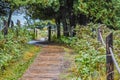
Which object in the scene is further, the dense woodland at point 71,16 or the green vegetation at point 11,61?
the dense woodland at point 71,16

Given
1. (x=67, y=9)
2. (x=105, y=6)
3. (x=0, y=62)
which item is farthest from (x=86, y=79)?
(x=67, y=9)

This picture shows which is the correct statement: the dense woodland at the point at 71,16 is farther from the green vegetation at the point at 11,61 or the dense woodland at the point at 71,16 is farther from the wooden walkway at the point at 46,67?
the wooden walkway at the point at 46,67

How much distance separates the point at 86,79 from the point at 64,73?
200 centimetres

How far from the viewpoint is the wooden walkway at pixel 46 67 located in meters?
8.71

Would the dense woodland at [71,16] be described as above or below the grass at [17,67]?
above

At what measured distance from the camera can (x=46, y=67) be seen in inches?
399

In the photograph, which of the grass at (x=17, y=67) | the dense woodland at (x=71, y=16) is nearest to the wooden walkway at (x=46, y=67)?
the grass at (x=17, y=67)

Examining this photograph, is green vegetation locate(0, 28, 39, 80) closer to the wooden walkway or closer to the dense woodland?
the dense woodland

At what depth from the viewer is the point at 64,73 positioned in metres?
8.99

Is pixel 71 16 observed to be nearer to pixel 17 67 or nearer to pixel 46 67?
pixel 46 67

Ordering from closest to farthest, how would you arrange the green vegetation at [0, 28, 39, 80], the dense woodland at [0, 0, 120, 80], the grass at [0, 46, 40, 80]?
the grass at [0, 46, 40, 80]
the green vegetation at [0, 28, 39, 80]
the dense woodland at [0, 0, 120, 80]

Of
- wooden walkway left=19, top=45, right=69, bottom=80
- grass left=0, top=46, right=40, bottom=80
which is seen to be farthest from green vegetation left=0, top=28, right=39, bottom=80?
wooden walkway left=19, top=45, right=69, bottom=80

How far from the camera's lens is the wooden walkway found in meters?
8.71

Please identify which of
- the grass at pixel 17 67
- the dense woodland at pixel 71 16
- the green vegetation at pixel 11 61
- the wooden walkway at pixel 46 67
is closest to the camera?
the wooden walkway at pixel 46 67
